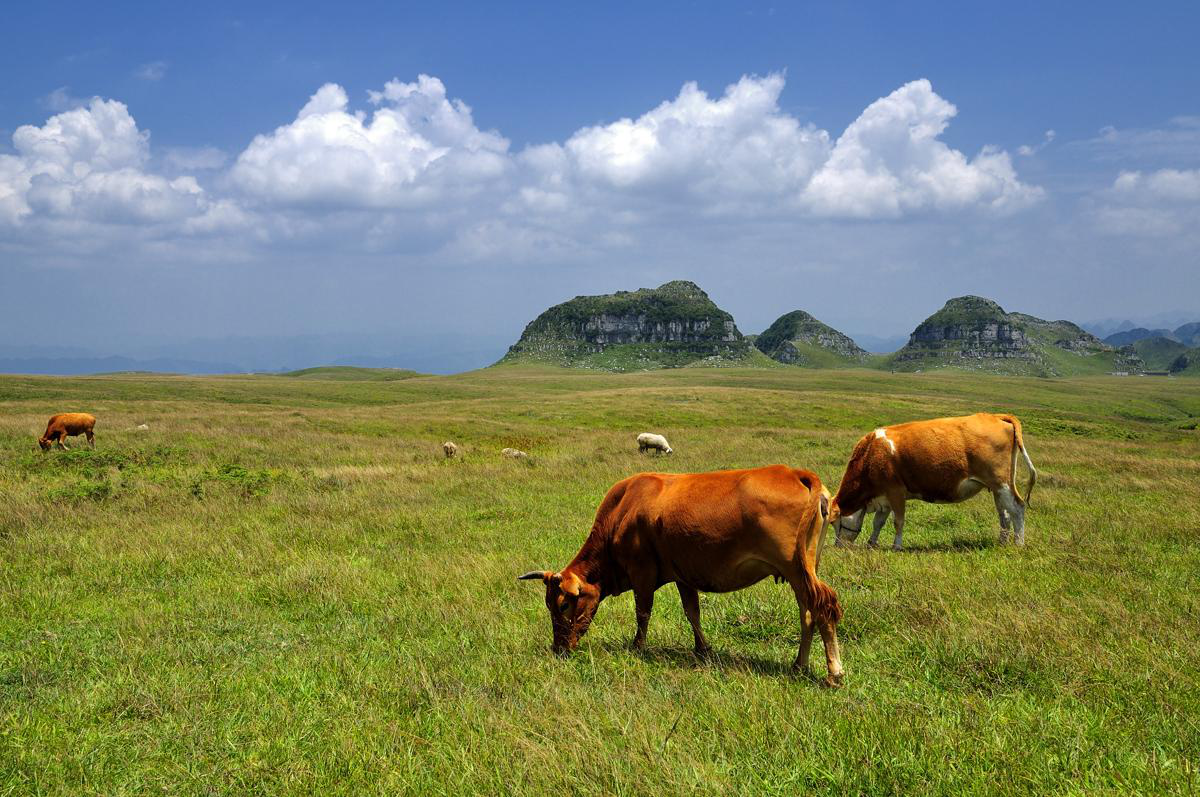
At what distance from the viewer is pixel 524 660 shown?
6.37 metres

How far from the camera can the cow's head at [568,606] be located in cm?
668

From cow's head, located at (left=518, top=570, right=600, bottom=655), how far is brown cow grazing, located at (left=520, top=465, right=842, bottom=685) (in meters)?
0.01

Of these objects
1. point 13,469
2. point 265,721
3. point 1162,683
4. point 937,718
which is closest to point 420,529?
point 265,721

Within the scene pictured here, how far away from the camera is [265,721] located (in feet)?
17.0

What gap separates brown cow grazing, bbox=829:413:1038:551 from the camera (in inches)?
468

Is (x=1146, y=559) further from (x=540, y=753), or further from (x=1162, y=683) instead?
(x=540, y=753)

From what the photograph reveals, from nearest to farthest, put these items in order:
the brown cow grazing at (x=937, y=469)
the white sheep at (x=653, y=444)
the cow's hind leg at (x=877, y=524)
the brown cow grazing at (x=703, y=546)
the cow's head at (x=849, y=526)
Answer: the brown cow grazing at (x=703, y=546)
the brown cow grazing at (x=937, y=469)
the cow's hind leg at (x=877, y=524)
the cow's head at (x=849, y=526)
the white sheep at (x=653, y=444)

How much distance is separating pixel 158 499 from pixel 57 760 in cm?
1264

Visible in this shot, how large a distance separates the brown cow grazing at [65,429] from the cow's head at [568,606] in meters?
24.8

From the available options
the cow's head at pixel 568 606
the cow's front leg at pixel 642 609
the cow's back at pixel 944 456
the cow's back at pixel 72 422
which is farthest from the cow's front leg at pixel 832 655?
the cow's back at pixel 72 422

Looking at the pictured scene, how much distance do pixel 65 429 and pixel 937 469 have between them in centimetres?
2976

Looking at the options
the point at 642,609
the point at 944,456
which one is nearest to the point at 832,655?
the point at 642,609

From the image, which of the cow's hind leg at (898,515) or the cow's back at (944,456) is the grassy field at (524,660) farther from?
the cow's back at (944,456)

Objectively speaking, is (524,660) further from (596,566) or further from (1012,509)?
(1012,509)
